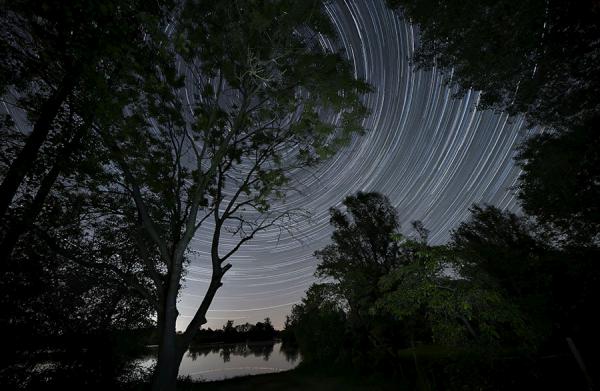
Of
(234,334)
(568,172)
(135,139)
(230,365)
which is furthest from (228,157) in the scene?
(234,334)

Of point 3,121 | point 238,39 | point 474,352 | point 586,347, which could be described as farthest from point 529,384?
point 3,121

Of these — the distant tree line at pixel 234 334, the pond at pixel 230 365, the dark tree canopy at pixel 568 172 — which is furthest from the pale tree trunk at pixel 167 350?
the distant tree line at pixel 234 334

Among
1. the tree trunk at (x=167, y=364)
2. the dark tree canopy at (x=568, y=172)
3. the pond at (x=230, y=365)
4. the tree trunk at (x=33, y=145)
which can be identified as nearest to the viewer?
the tree trunk at (x=33, y=145)

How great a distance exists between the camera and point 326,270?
57.0 ft

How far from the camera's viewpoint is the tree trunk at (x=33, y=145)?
16.3 ft

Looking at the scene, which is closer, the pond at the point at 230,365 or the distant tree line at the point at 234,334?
the pond at the point at 230,365

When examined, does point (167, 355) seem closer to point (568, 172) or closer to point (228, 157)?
point (228, 157)

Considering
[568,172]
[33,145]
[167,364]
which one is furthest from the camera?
[568,172]

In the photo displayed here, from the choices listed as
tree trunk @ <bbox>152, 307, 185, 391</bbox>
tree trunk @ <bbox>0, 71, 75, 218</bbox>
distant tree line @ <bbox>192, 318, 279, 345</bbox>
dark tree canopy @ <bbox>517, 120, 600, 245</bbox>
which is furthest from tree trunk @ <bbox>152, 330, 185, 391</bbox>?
distant tree line @ <bbox>192, 318, 279, 345</bbox>

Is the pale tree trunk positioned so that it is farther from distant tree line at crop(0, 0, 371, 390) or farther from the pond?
the pond

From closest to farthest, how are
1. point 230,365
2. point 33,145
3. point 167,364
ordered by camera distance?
point 33,145 < point 167,364 < point 230,365

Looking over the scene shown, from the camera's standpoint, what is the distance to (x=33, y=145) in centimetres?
549

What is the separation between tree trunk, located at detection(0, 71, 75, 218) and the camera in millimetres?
4953

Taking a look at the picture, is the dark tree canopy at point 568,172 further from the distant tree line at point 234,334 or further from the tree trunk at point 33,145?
the distant tree line at point 234,334
